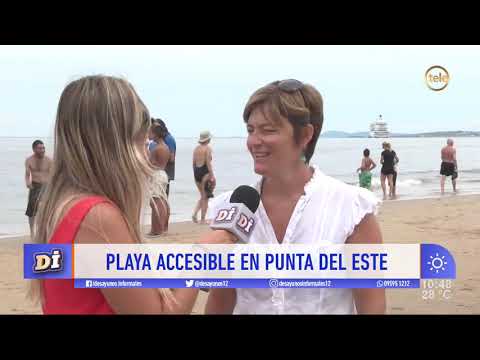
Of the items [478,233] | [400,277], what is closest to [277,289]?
[400,277]

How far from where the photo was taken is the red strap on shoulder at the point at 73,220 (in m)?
1.63

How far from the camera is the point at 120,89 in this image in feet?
5.73

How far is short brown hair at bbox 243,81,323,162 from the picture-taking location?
2.08 m

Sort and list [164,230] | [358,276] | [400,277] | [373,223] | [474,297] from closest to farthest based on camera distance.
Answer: [373,223]
[358,276]
[400,277]
[474,297]
[164,230]

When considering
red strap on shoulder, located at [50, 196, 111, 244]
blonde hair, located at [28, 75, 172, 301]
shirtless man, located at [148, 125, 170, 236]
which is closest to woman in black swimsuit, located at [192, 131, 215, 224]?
shirtless man, located at [148, 125, 170, 236]

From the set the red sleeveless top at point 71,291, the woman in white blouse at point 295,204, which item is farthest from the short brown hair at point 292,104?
the red sleeveless top at point 71,291

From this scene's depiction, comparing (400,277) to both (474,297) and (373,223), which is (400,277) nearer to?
(373,223)

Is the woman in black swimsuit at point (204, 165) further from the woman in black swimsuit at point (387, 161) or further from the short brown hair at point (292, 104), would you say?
the short brown hair at point (292, 104)

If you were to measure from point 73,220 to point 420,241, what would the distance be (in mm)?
7546

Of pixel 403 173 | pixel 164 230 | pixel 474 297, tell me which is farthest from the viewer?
pixel 403 173

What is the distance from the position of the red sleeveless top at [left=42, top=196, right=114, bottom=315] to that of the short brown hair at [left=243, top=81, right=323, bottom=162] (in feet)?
2.26

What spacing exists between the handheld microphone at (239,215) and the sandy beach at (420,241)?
2641 mm

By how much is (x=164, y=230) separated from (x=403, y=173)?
44.4ft

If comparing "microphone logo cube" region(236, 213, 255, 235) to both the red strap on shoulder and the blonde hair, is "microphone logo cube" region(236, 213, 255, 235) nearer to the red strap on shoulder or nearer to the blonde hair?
the blonde hair
